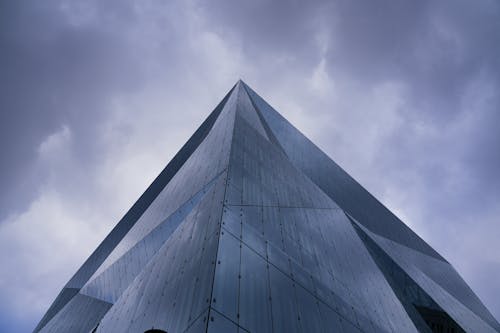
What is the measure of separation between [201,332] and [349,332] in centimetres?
456

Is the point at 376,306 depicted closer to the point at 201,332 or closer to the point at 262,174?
the point at 262,174

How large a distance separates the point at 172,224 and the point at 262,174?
385 cm

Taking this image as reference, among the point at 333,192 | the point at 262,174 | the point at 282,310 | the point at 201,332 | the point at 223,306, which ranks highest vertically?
the point at 333,192

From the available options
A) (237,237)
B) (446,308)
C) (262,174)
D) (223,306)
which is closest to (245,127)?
(262,174)

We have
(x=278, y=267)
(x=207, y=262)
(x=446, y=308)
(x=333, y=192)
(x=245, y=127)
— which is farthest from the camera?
(x=333, y=192)

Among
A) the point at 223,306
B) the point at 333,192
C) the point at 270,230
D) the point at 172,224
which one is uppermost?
the point at 333,192

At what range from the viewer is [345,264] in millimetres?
10820

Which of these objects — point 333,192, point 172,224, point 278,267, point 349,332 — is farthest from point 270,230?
point 333,192

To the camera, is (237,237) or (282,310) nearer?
(282,310)

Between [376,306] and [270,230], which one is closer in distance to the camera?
[270,230]

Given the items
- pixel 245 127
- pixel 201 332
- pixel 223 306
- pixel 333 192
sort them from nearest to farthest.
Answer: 1. pixel 201 332
2. pixel 223 306
3. pixel 245 127
4. pixel 333 192

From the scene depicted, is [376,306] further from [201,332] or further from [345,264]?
[201,332]

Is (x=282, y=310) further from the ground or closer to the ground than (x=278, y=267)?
closer to the ground

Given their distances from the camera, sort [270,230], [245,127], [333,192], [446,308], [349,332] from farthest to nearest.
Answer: [333,192] < [446,308] < [245,127] < [270,230] < [349,332]
